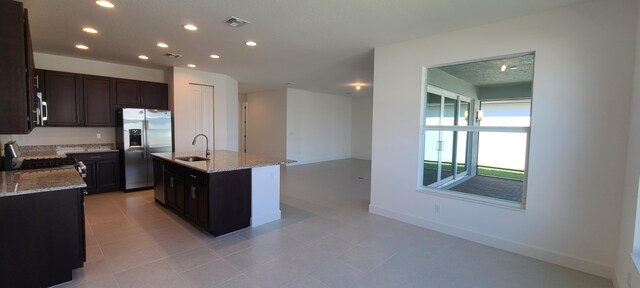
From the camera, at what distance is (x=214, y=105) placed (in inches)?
260

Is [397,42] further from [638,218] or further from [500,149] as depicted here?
[638,218]

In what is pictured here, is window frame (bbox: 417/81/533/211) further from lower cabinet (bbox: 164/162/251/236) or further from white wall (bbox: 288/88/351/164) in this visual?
white wall (bbox: 288/88/351/164)

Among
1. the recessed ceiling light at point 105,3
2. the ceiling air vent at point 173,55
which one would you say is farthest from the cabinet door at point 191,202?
the ceiling air vent at point 173,55

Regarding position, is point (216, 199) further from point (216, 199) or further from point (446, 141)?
point (446, 141)

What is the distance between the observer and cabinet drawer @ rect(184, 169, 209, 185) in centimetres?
333

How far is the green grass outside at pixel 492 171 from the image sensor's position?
341 cm

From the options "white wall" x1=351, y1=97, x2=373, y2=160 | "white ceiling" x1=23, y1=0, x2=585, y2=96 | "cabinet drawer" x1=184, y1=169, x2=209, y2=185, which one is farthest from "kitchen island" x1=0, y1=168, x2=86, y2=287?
"white wall" x1=351, y1=97, x2=373, y2=160

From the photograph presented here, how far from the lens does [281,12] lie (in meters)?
3.02

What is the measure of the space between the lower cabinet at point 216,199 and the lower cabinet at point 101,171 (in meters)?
2.37

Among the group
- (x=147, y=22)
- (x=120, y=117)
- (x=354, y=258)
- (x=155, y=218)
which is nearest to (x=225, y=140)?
(x=120, y=117)

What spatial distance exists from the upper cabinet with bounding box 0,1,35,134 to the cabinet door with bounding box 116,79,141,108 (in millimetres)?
3456

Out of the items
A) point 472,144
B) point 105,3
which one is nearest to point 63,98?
point 105,3

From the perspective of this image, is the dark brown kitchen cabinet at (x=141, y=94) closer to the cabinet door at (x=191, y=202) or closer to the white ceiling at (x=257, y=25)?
the white ceiling at (x=257, y=25)

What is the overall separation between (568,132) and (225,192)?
368 centimetres
